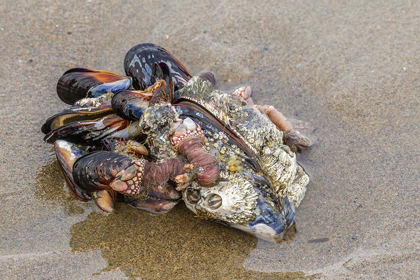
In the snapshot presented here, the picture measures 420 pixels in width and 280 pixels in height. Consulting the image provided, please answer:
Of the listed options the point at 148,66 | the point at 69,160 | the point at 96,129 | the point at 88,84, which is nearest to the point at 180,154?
the point at 96,129

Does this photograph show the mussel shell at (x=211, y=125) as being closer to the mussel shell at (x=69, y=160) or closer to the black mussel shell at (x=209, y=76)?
the mussel shell at (x=69, y=160)

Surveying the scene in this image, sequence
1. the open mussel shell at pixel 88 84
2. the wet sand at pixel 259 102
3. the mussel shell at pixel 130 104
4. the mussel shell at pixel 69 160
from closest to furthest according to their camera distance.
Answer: the wet sand at pixel 259 102 → the mussel shell at pixel 130 104 → the mussel shell at pixel 69 160 → the open mussel shell at pixel 88 84

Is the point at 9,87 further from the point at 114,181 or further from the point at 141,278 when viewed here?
the point at 141,278

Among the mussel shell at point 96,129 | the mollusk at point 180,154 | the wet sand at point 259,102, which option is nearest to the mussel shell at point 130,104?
the mollusk at point 180,154

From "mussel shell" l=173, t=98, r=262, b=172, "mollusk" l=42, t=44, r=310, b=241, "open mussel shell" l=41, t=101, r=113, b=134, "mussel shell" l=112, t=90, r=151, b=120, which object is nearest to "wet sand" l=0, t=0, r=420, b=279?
"mollusk" l=42, t=44, r=310, b=241

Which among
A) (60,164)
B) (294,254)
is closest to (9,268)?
(60,164)

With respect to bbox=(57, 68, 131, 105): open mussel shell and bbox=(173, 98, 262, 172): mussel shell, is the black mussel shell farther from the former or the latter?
bbox=(173, 98, 262, 172): mussel shell
